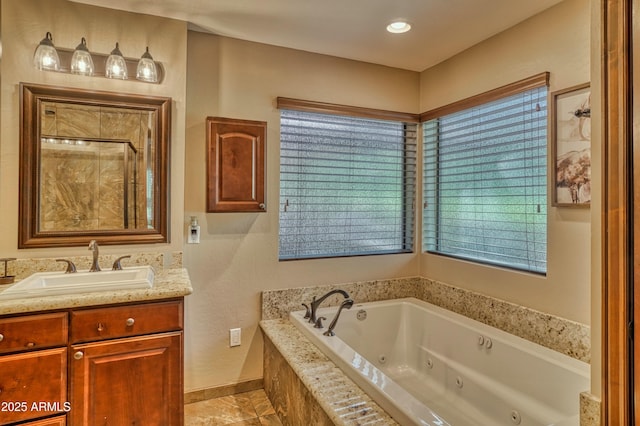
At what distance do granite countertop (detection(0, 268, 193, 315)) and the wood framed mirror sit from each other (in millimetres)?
413

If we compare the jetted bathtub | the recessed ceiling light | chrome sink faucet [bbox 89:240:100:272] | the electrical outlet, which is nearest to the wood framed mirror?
chrome sink faucet [bbox 89:240:100:272]

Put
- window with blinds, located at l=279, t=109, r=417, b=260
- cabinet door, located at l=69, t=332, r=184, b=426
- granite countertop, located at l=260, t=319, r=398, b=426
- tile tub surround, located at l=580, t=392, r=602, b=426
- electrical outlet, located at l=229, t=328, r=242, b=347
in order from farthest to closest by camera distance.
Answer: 1. window with blinds, located at l=279, t=109, r=417, b=260
2. electrical outlet, located at l=229, t=328, r=242, b=347
3. cabinet door, located at l=69, t=332, r=184, b=426
4. granite countertop, located at l=260, t=319, r=398, b=426
5. tile tub surround, located at l=580, t=392, r=602, b=426

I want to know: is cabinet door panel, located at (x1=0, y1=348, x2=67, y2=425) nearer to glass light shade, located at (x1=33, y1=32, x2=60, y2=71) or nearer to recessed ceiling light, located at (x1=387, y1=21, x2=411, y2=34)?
glass light shade, located at (x1=33, y1=32, x2=60, y2=71)

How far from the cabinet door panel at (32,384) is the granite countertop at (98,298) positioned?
0.67 ft

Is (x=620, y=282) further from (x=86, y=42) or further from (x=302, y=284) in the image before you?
(x=86, y=42)

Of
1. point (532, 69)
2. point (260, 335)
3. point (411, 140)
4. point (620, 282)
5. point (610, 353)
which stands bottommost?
point (260, 335)

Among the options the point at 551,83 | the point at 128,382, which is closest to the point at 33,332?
the point at 128,382

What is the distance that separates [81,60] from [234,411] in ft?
7.45

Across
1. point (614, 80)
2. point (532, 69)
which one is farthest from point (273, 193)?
point (614, 80)

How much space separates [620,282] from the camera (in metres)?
0.79

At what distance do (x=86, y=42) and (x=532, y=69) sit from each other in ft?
8.61

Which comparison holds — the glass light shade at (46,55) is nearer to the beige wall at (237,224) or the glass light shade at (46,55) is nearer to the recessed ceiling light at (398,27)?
the beige wall at (237,224)

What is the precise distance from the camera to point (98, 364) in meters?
1.70

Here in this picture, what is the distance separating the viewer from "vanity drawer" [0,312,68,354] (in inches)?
60.6
